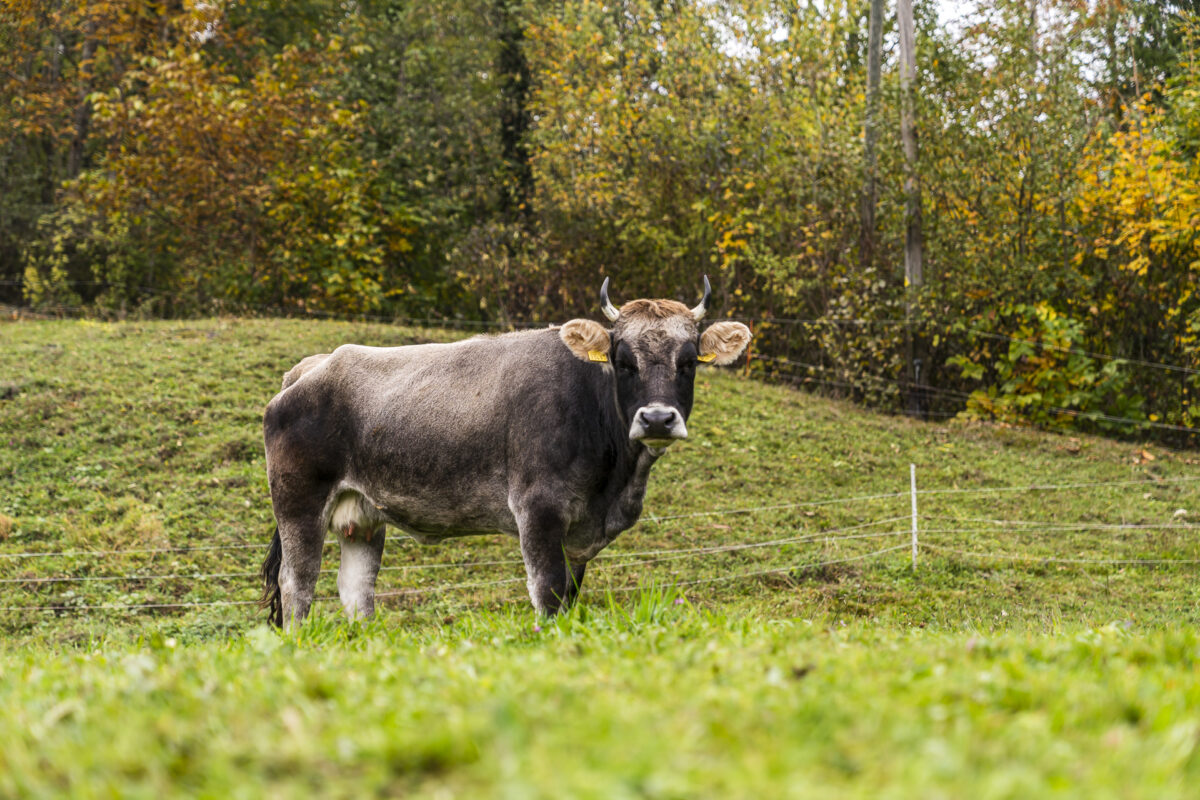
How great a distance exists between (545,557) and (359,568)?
1.94 m

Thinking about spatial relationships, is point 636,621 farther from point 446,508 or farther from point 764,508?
point 764,508

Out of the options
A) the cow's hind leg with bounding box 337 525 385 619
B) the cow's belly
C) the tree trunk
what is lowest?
the cow's hind leg with bounding box 337 525 385 619

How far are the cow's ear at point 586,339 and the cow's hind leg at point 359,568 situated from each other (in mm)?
2188

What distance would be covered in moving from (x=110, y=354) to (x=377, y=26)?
13634 millimetres

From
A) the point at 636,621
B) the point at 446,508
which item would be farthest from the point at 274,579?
the point at 636,621

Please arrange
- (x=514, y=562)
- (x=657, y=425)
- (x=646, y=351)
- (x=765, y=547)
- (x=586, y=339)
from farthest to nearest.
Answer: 1. (x=765, y=547)
2. (x=514, y=562)
3. (x=586, y=339)
4. (x=646, y=351)
5. (x=657, y=425)

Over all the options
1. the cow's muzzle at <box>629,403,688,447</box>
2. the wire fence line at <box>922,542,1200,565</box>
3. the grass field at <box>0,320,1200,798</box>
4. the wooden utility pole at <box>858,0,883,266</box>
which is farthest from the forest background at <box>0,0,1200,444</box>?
the cow's muzzle at <box>629,403,688,447</box>

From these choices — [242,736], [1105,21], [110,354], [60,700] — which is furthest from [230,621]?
[1105,21]

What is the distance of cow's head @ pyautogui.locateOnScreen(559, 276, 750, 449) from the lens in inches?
267

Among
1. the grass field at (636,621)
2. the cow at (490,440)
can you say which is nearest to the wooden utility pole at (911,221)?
the grass field at (636,621)

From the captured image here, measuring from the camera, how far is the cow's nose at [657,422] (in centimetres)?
648

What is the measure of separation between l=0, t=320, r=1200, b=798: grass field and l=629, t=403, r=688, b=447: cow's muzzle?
1099 millimetres

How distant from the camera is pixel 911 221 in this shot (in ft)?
61.5

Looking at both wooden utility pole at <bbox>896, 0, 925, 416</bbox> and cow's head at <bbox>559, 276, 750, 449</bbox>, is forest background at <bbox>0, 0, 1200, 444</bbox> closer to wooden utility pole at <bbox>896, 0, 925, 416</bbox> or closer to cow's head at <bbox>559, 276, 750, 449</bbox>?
wooden utility pole at <bbox>896, 0, 925, 416</bbox>
